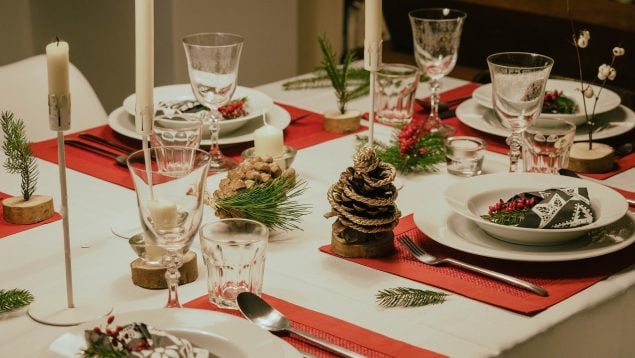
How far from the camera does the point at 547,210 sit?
1431 millimetres

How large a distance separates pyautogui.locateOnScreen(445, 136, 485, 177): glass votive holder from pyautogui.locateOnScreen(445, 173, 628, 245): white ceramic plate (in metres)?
0.15

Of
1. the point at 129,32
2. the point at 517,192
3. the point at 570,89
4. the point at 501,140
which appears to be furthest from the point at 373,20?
the point at 129,32

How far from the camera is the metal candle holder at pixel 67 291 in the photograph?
1196mm

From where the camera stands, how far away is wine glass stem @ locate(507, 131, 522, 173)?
1735mm

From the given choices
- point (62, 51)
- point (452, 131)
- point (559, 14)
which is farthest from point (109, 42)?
point (62, 51)

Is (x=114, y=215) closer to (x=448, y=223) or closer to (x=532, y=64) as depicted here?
(x=448, y=223)

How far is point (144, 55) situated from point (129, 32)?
93.6 inches

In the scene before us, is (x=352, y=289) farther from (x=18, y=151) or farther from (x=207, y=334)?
(x=18, y=151)

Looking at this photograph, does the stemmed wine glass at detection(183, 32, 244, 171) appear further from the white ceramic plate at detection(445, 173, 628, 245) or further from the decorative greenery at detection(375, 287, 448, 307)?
the decorative greenery at detection(375, 287, 448, 307)

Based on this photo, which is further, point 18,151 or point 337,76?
point 337,76

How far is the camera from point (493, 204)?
5.16 feet

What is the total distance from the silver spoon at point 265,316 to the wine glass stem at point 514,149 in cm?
68

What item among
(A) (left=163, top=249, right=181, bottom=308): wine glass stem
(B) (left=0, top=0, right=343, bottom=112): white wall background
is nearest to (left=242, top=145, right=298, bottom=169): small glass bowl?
(A) (left=163, top=249, right=181, bottom=308): wine glass stem

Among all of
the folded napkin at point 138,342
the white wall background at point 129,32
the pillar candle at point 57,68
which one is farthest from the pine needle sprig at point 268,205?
the white wall background at point 129,32
